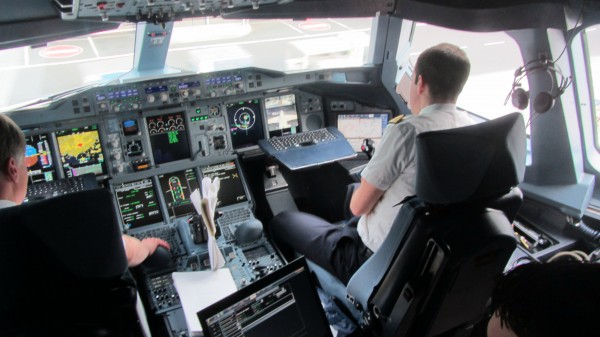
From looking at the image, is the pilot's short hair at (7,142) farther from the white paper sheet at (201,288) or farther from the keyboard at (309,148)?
the keyboard at (309,148)

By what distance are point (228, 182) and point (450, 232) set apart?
74.3 inches

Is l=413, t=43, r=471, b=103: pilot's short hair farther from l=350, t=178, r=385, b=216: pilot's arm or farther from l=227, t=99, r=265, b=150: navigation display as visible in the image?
l=227, t=99, r=265, b=150: navigation display

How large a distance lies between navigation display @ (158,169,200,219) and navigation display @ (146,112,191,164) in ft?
0.39

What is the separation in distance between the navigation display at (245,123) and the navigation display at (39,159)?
1.10 metres

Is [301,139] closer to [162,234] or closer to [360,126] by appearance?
[360,126]

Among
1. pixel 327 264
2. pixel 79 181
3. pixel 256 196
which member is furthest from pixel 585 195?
pixel 79 181

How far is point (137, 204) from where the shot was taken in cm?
291

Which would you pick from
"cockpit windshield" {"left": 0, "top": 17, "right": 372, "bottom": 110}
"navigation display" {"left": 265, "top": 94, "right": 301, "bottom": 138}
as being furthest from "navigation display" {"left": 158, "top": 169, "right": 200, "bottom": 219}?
"cockpit windshield" {"left": 0, "top": 17, "right": 372, "bottom": 110}

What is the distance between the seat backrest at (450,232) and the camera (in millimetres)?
1446

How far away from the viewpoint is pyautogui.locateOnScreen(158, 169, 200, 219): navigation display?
2988mm

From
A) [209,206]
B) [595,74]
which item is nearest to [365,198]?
[209,206]

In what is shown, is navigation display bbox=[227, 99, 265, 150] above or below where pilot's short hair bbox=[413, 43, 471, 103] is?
below

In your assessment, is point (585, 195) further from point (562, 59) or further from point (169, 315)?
point (169, 315)

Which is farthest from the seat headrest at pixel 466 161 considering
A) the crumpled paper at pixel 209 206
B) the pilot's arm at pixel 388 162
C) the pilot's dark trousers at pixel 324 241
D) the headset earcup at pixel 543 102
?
the headset earcup at pixel 543 102
